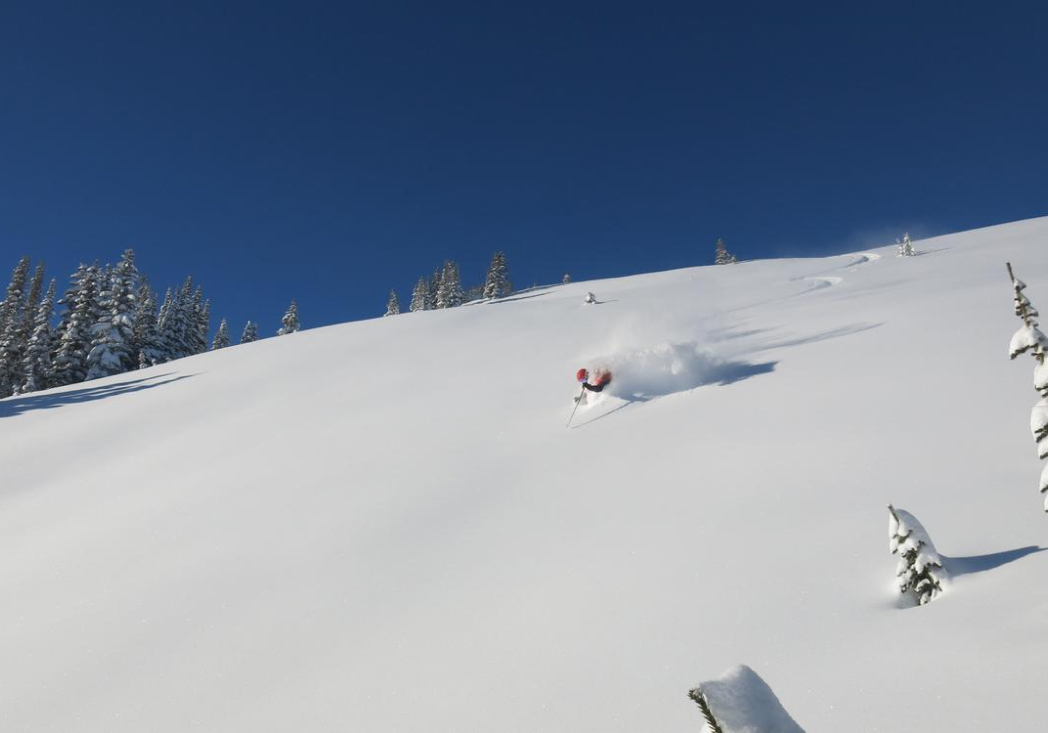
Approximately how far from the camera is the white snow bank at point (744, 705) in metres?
1.41

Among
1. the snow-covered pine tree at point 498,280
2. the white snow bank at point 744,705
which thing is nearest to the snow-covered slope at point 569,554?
Answer: the white snow bank at point 744,705

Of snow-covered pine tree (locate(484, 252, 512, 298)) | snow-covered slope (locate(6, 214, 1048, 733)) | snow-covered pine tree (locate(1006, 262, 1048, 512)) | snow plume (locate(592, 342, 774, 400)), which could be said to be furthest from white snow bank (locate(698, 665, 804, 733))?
snow-covered pine tree (locate(484, 252, 512, 298))

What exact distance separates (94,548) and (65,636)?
2.86m

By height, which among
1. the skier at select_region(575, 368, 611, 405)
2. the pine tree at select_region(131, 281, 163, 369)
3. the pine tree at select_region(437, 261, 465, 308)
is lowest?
the skier at select_region(575, 368, 611, 405)

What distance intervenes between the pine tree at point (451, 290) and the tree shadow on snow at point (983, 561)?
221 ft

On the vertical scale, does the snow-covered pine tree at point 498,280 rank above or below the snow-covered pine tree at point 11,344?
above

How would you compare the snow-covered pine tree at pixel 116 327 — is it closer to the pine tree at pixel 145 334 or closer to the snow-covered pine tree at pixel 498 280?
the pine tree at pixel 145 334

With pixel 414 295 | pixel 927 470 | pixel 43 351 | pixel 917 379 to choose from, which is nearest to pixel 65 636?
pixel 927 470

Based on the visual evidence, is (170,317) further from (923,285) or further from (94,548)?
(923,285)

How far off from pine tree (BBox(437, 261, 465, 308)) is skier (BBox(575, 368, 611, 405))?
191ft

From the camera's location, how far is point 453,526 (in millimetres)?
8594

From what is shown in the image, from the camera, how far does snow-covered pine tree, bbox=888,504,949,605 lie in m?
4.76

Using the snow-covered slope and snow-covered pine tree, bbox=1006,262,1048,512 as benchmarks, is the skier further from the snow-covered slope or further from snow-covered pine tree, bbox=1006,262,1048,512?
snow-covered pine tree, bbox=1006,262,1048,512

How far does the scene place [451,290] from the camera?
7162cm
